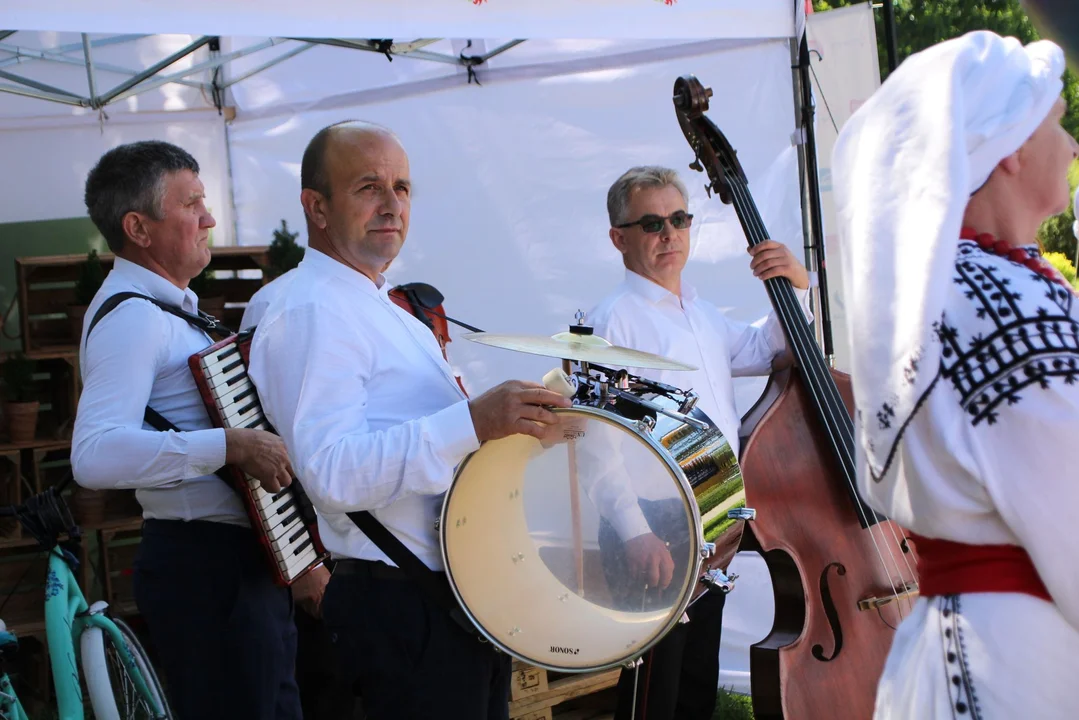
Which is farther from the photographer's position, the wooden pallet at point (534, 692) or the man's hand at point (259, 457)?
the wooden pallet at point (534, 692)

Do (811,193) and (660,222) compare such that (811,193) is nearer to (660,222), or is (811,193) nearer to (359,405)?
(660,222)

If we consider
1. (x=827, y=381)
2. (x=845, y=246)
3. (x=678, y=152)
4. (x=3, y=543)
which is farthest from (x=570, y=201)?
(x=845, y=246)

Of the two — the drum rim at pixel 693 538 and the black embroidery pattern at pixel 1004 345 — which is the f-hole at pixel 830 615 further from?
the black embroidery pattern at pixel 1004 345

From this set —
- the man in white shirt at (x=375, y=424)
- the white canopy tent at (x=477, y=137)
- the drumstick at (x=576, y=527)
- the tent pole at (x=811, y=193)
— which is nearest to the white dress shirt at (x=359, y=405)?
the man in white shirt at (x=375, y=424)

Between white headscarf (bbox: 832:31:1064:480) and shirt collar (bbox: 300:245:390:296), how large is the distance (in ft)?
3.61

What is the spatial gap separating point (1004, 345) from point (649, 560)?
97cm

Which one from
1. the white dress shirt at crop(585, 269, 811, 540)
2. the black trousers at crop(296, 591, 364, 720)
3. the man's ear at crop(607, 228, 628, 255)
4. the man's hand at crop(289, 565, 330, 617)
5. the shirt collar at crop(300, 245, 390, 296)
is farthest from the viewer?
the black trousers at crop(296, 591, 364, 720)

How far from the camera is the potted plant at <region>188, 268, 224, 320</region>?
4652 mm

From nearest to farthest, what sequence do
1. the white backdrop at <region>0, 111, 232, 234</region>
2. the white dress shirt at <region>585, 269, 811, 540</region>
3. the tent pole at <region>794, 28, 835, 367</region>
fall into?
the white dress shirt at <region>585, 269, 811, 540</region> → the tent pole at <region>794, 28, 835, 367</region> → the white backdrop at <region>0, 111, 232, 234</region>

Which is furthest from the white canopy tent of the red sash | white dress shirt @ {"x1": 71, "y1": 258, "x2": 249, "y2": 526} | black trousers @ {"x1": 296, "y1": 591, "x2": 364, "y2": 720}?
the red sash

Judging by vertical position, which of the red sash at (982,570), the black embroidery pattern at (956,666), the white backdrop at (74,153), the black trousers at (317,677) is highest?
the white backdrop at (74,153)

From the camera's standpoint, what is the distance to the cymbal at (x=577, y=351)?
194cm

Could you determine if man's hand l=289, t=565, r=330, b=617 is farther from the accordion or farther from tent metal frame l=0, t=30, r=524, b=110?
tent metal frame l=0, t=30, r=524, b=110

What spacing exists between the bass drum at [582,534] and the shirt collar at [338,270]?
0.45 metres
